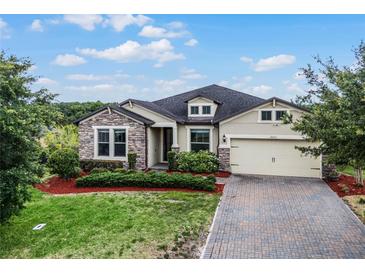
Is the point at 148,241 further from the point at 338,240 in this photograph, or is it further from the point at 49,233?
the point at 338,240

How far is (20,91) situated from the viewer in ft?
26.6

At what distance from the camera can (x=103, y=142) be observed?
18.2 metres

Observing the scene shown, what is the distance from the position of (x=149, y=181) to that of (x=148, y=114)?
5887 millimetres

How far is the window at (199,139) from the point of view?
18.1 m

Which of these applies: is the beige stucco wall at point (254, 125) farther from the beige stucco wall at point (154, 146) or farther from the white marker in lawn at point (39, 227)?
the white marker in lawn at point (39, 227)

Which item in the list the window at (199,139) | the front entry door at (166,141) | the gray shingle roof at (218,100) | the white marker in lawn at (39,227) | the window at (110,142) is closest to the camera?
the white marker in lawn at (39,227)

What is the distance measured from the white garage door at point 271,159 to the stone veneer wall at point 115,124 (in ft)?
16.0

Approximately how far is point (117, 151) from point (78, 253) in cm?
1078

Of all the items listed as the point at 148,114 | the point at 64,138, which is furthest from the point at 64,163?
the point at 64,138

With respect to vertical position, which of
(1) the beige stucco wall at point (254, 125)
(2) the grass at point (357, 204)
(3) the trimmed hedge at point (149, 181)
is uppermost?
(1) the beige stucco wall at point (254, 125)

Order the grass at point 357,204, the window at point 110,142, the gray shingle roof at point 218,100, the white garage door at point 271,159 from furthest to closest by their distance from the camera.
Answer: the gray shingle roof at point 218,100
the window at point 110,142
the white garage door at point 271,159
the grass at point 357,204

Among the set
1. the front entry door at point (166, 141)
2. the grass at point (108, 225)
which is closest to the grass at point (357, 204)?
the grass at point (108, 225)

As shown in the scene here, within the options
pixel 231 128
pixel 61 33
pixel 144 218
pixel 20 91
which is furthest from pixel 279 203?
pixel 61 33

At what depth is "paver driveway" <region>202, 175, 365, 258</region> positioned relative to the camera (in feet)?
24.4
